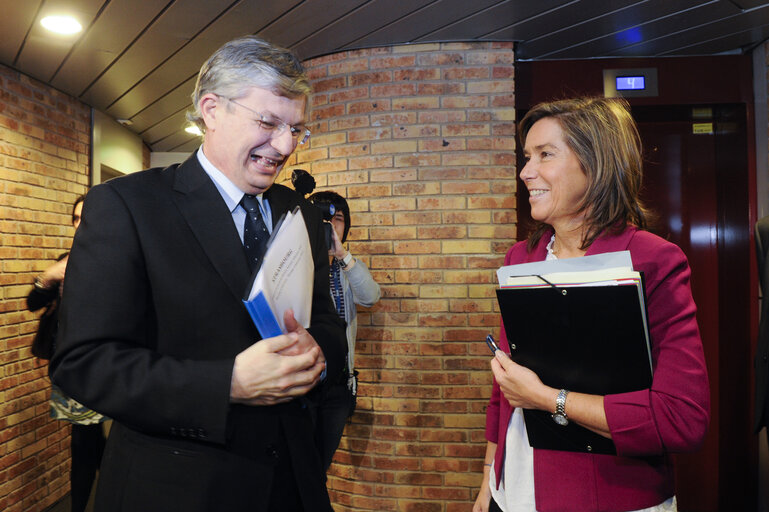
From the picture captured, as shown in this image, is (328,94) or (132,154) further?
(132,154)

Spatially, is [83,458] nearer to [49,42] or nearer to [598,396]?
[49,42]

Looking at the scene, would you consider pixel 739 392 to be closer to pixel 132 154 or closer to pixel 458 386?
pixel 458 386

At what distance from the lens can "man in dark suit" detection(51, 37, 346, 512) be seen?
102 centimetres

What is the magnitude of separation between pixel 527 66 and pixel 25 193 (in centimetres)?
393

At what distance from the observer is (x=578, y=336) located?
3.80 ft

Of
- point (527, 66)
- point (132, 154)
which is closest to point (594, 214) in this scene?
point (527, 66)

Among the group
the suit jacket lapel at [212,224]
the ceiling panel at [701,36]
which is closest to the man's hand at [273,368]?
the suit jacket lapel at [212,224]

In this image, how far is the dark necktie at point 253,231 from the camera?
3.97 feet

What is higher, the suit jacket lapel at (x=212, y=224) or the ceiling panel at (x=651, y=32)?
the ceiling panel at (x=651, y=32)

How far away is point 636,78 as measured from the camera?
3.75 m

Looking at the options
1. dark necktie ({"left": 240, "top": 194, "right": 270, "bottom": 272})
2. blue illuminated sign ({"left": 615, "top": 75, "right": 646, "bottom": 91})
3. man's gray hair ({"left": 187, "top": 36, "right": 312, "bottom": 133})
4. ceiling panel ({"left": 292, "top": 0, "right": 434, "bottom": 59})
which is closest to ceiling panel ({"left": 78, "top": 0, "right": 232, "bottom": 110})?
ceiling panel ({"left": 292, "top": 0, "right": 434, "bottom": 59})

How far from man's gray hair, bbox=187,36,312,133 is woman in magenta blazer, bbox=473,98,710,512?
733mm

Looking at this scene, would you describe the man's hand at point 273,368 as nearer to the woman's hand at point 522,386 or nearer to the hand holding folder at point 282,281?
the hand holding folder at point 282,281

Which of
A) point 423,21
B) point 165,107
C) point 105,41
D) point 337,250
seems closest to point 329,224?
point 337,250
